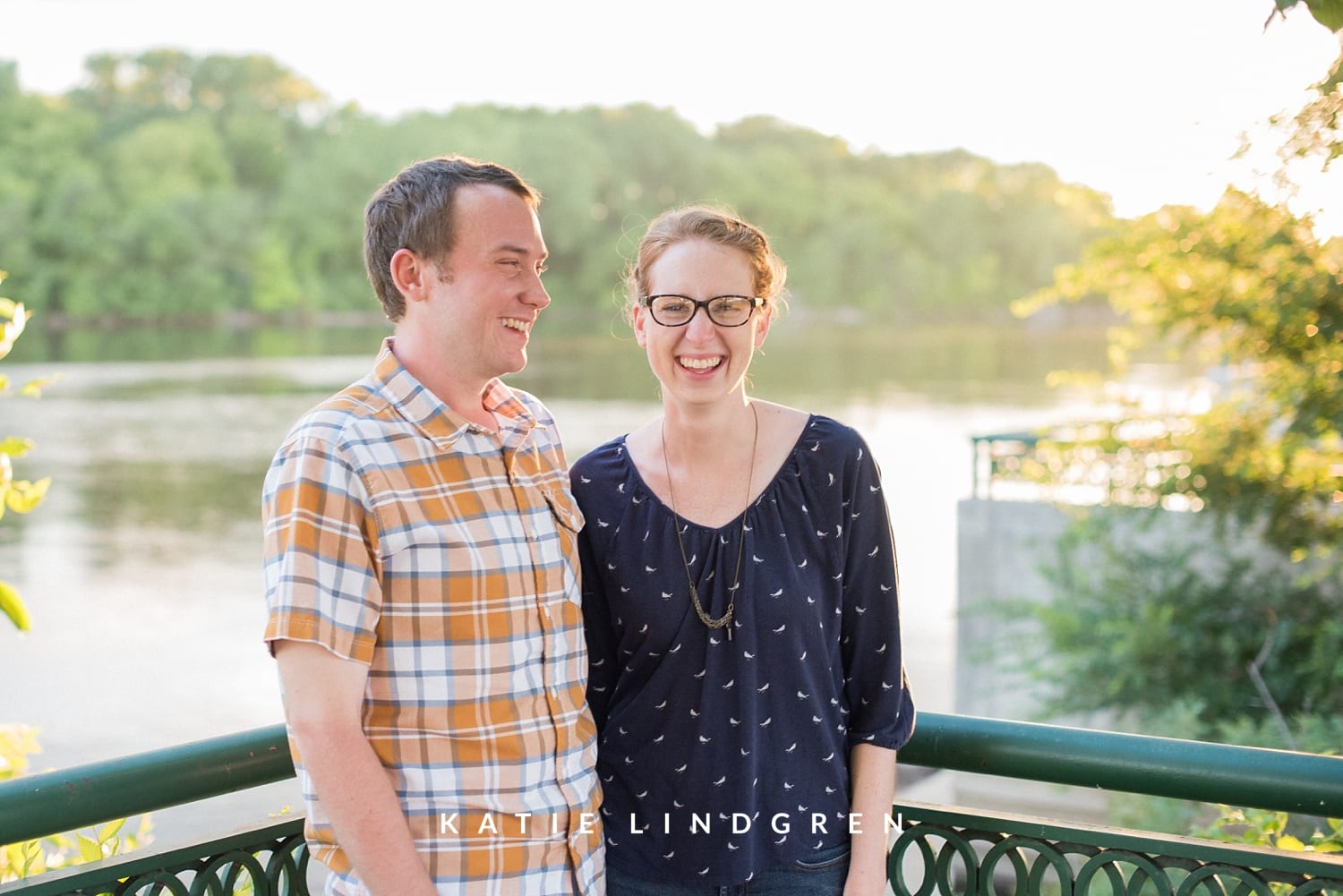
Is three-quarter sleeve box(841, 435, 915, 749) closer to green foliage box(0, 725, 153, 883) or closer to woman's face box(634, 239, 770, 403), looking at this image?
woman's face box(634, 239, 770, 403)

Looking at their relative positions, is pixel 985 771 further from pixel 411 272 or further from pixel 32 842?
pixel 32 842

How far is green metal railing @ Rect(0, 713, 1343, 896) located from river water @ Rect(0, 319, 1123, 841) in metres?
6.46

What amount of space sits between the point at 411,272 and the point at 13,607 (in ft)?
2.05

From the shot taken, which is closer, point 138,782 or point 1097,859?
point 138,782

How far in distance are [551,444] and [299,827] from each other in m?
0.64

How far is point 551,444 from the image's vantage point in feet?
5.90

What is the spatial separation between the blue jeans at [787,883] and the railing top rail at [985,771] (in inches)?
9.5

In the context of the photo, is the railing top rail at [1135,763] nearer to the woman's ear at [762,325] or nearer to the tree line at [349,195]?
the woman's ear at [762,325]

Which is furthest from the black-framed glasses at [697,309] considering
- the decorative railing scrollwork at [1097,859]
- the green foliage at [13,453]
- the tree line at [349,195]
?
the tree line at [349,195]

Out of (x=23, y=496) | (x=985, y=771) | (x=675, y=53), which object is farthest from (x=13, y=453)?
(x=675, y=53)

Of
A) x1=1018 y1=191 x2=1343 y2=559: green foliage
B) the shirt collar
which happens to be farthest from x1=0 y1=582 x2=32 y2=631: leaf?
x1=1018 y1=191 x2=1343 y2=559: green foliage

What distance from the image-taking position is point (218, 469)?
44.9 metres

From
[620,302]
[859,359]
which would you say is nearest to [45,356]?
[859,359]

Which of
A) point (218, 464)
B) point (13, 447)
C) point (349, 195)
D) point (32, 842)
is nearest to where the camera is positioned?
point (13, 447)
